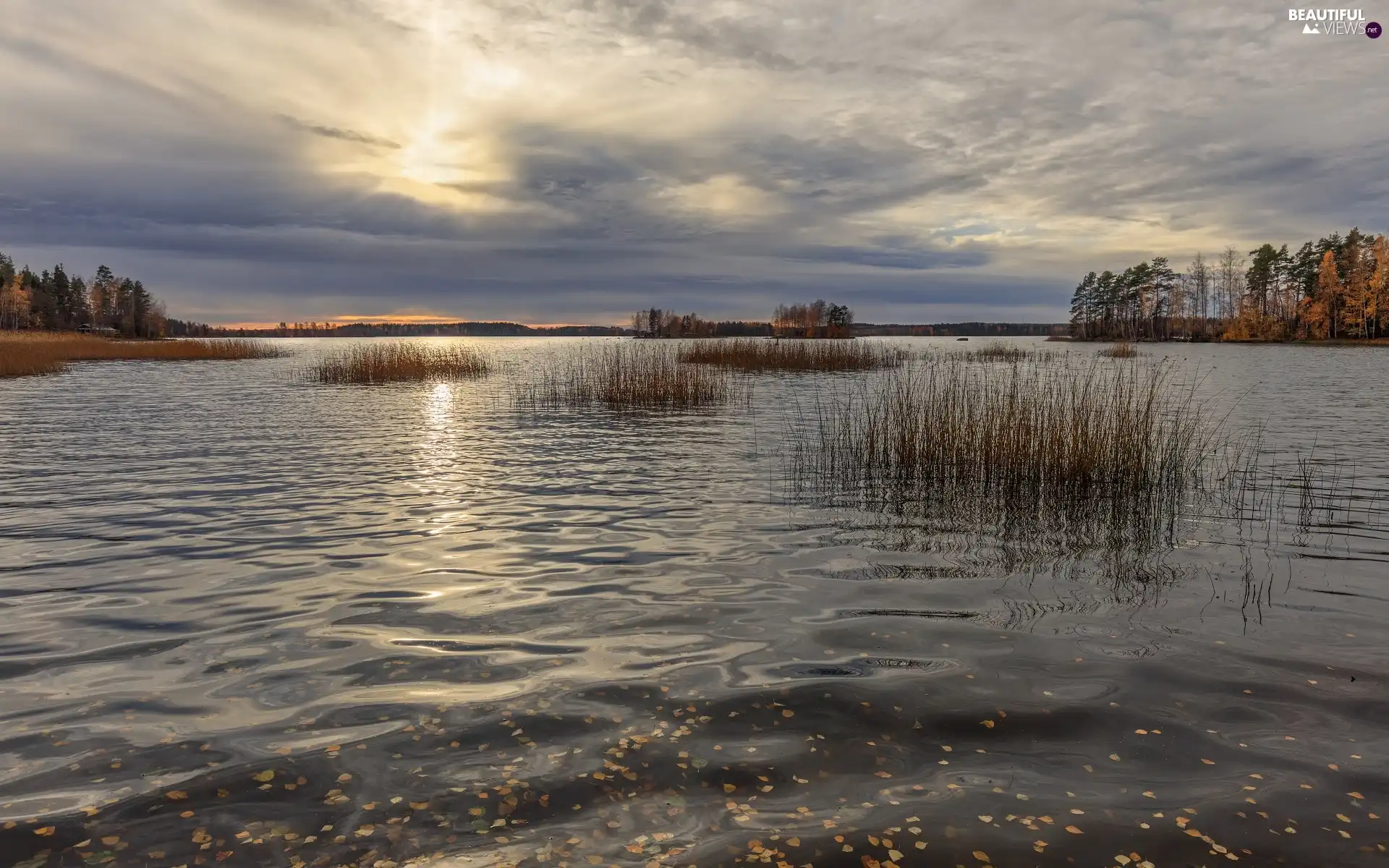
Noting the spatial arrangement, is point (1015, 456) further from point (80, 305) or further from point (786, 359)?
point (80, 305)

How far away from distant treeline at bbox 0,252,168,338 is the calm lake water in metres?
131

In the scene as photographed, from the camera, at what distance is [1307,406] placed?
24.9m

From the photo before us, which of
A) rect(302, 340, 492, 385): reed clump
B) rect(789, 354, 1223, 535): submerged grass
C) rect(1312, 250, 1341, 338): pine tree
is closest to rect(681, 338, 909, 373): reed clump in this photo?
rect(302, 340, 492, 385): reed clump

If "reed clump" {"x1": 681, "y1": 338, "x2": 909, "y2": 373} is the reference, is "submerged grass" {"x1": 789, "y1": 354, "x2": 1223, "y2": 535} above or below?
below

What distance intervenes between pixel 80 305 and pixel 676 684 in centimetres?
17748

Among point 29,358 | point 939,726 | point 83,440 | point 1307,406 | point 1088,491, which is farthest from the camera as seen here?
point 29,358

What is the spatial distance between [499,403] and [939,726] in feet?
84.7

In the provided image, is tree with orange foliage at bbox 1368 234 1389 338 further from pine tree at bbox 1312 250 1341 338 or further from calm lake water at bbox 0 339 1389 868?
calm lake water at bbox 0 339 1389 868

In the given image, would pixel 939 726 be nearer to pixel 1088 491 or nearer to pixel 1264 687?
pixel 1264 687

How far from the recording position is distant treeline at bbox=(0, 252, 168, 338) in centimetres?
11069

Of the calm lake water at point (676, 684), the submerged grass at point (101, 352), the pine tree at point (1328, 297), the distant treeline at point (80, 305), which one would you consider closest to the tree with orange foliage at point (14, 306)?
the distant treeline at point (80, 305)

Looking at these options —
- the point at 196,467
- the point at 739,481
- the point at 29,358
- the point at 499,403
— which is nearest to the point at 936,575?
the point at 739,481

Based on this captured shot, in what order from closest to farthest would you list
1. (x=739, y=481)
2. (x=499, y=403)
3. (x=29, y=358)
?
(x=739, y=481)
(x=499, y=403)
(x=29, y=358)

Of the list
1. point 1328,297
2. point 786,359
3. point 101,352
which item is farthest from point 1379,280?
point 101,352
